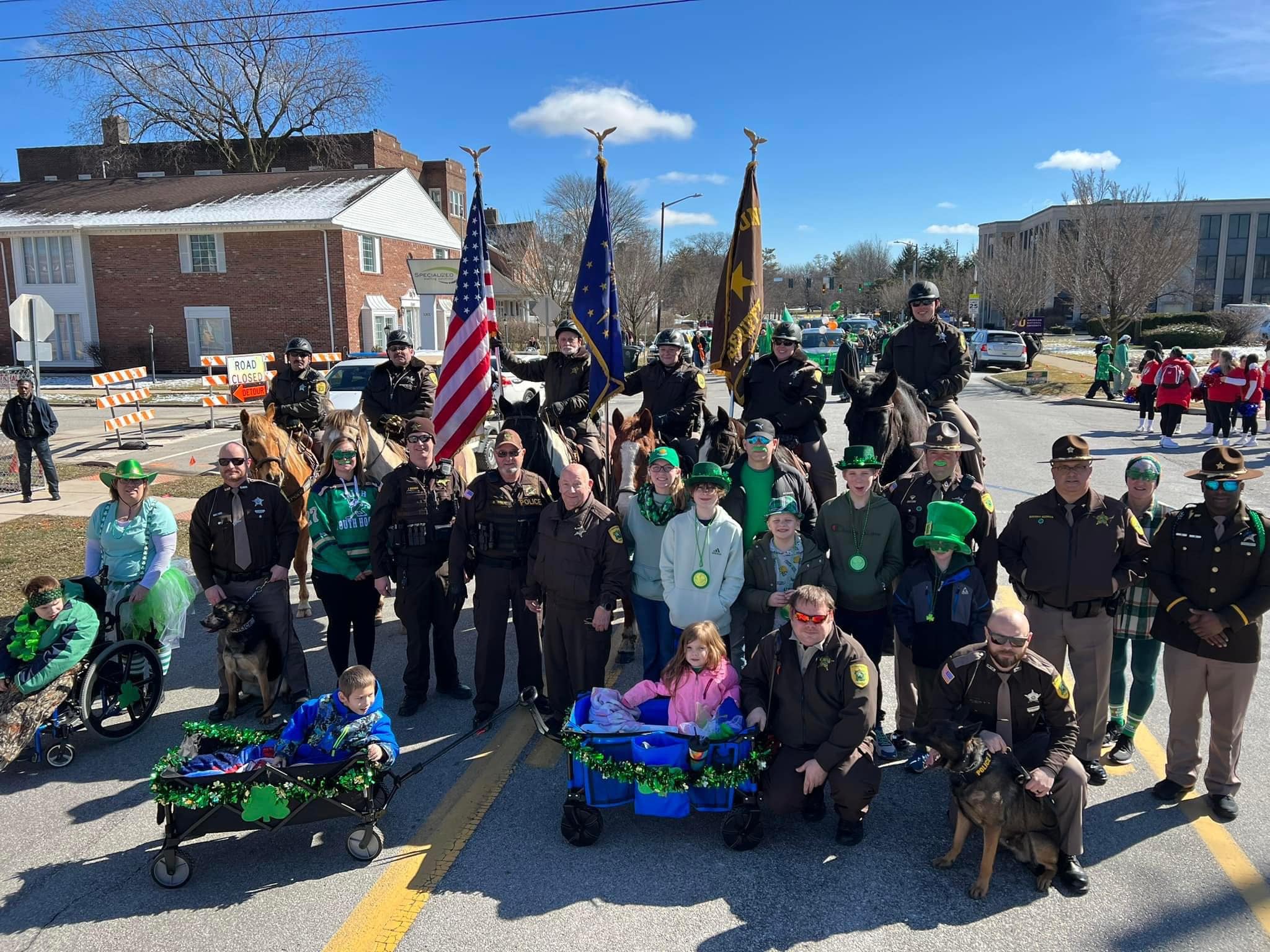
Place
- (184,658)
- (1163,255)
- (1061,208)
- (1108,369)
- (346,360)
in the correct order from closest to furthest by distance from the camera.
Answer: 1. (184,658)
2. (346,360)
3. (1108,369)
4. (1163,255)
5. (1061,208)

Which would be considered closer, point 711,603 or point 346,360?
point 711,603

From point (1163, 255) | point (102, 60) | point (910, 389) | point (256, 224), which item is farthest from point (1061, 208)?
point (910, 389)

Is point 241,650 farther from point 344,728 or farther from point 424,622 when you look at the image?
point 344,728

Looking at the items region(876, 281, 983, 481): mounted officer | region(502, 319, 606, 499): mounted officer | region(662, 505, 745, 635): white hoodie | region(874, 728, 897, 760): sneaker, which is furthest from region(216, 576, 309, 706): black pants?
region(876, 281, 983, 481): mounted officer

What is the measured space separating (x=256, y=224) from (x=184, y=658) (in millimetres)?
31040

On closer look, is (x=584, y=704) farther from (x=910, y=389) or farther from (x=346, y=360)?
(x=346, y=360)

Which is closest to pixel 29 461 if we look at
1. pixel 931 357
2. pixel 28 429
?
pixel 28 429

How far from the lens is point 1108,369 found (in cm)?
2745

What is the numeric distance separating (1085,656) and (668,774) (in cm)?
252

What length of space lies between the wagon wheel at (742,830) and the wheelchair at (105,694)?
4.01 metres

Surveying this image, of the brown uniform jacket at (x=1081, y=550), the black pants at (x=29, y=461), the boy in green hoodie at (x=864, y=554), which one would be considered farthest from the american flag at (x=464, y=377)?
the black pants at (x=29, y=461)

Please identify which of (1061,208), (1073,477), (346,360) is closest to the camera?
(1073,477)

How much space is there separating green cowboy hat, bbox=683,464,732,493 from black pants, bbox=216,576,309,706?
3.02 metres

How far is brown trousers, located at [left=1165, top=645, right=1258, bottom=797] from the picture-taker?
4.72 m
